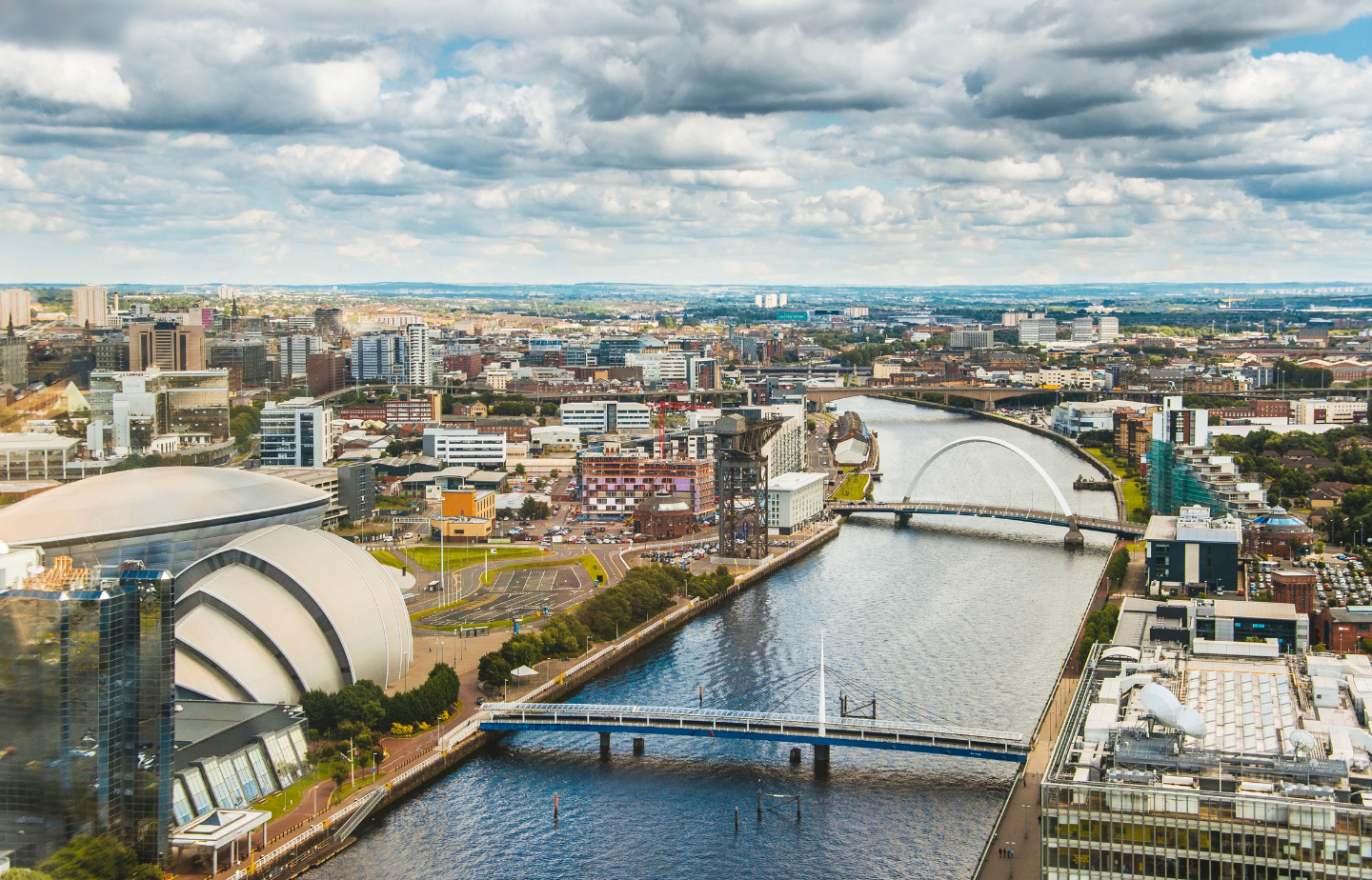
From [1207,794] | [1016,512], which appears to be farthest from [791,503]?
[1207,794]

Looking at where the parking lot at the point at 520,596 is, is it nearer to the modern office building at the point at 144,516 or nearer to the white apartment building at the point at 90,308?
the modern office building at the point at 144,516

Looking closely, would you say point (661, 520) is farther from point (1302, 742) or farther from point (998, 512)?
point (1302, 742)

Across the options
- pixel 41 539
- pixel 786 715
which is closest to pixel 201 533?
pixel 41 539

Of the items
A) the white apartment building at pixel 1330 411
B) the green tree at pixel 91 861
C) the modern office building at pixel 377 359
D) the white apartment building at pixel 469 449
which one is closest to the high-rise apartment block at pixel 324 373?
the modern office building at pixel 377 359

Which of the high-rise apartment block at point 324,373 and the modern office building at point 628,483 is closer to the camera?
the modern office building at point 628,483

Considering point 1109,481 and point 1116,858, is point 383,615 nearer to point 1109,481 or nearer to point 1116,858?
point 1116,858

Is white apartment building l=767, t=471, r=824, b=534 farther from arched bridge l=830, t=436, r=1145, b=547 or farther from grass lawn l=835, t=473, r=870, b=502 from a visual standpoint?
grass lawn l=835, t=473, r=870, b=502
